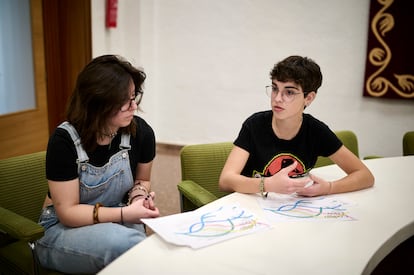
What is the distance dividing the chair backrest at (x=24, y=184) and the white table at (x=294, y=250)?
755 millimetres

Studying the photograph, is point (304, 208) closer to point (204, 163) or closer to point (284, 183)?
point (284, 183)

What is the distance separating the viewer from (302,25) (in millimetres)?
4043

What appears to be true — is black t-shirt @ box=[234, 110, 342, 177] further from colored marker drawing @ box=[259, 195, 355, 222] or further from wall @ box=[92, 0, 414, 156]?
wall @ box=[92, 0, 414, 156]

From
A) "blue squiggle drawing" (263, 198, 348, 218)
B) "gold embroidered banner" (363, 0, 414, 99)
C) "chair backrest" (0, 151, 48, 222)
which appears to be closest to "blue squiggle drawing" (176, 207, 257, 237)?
"blue squiggle drawing" (263, 198, 348, 218)

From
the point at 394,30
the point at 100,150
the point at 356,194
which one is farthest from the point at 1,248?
the point at 394,30

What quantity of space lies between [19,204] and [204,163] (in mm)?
824

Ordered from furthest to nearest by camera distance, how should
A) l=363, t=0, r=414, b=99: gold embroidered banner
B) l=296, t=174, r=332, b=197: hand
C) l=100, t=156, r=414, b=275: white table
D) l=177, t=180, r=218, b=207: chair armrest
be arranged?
l=363, t=0, r=414, b=99: gold embroidered banner → l=177, t=180, r=218, b=207: chair armrest → l=296, t=174, r=332, b=197: hand → l=100, t=156, r=414, b=275: white table

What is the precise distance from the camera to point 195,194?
5.80ft

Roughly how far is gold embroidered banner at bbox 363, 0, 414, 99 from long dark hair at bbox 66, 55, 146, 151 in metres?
2.97

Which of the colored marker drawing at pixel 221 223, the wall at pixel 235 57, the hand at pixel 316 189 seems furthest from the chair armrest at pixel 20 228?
the wall at pixel 235 57

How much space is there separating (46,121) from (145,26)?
1.42 metres

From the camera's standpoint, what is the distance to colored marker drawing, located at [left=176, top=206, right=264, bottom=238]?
4.12ft

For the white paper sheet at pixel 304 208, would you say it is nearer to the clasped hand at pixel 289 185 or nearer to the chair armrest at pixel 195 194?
the clasped hand at pixel 289 185

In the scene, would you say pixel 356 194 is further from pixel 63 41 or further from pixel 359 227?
pixel 63 41
